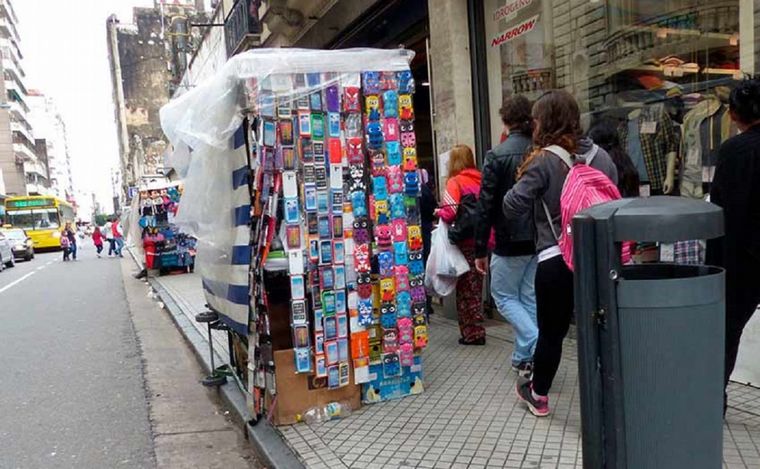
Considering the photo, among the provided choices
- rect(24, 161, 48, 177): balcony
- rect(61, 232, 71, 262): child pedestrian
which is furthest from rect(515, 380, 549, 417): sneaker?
rect(24, 161, 48, 177): balcony

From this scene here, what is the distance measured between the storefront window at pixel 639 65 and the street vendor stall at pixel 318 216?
215 cm

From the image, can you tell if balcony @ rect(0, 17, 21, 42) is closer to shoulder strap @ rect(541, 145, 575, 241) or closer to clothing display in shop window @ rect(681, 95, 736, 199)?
clothing display in shop window @ rect(681, 95, 736, 199)

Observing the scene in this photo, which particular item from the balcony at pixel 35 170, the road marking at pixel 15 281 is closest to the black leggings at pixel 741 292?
the road marking at pixel 15 281

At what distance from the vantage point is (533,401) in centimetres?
356

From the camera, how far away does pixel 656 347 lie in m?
1.76

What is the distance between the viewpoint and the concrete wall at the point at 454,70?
20.3ft

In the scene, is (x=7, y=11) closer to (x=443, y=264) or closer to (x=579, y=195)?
(x=443, y=264)

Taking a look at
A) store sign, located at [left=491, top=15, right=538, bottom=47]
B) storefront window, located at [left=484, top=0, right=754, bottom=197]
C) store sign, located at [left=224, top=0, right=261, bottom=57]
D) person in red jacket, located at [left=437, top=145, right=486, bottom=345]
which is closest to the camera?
storefront window, located at [left=484, top=0, right=754, bottom=197]

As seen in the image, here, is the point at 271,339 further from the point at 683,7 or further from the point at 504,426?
the point at 683,7

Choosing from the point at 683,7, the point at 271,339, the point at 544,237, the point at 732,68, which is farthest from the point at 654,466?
the point at 683,7

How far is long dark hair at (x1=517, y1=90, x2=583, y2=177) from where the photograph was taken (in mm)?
3166

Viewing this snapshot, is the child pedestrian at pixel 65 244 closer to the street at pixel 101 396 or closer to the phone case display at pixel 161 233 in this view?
the phone case display at pixel 161 233

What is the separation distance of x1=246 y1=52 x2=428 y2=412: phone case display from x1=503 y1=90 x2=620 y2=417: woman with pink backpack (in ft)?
3.13

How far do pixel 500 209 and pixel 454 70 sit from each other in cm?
280
